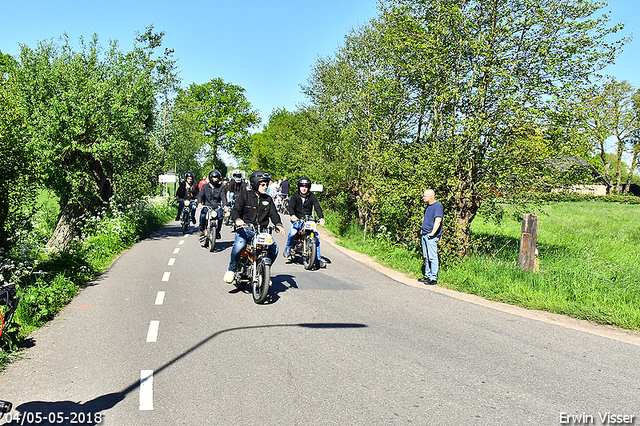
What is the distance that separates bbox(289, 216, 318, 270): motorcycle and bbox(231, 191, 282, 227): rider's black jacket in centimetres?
294

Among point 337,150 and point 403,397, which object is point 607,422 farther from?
point 337,150

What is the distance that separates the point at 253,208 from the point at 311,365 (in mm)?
3860

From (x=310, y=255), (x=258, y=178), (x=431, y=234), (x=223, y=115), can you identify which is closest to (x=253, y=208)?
(x=258, y=178)

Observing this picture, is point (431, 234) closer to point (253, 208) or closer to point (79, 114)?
point (253, 208)

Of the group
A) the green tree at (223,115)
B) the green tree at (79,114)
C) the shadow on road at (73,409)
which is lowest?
A: the shadow on road at (73,409)

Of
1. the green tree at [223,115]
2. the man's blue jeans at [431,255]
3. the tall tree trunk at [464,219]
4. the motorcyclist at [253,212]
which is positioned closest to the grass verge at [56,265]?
the motorcyclist at [253,212]

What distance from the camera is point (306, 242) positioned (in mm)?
11852

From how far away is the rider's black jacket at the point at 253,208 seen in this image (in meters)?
8.60

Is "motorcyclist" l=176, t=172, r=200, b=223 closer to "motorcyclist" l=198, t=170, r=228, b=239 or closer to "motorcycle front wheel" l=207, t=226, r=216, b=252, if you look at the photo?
"motorcyclist" l=198, t=170, r=228, b=239

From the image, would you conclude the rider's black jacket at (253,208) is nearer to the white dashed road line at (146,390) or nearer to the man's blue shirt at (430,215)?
the man's blue shirt at (430,215)

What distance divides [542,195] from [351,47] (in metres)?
10.00

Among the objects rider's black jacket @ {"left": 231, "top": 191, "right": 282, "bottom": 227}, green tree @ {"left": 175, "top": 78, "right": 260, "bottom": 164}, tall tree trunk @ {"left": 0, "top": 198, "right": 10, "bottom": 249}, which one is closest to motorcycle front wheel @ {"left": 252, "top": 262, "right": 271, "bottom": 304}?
rider's black jacket @ {"left": 231, "top": 191, "right": 282, "bottom": 227}

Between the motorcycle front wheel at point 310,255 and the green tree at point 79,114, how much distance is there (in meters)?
6.03

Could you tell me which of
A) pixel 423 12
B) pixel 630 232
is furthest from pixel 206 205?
pixel 630 232
